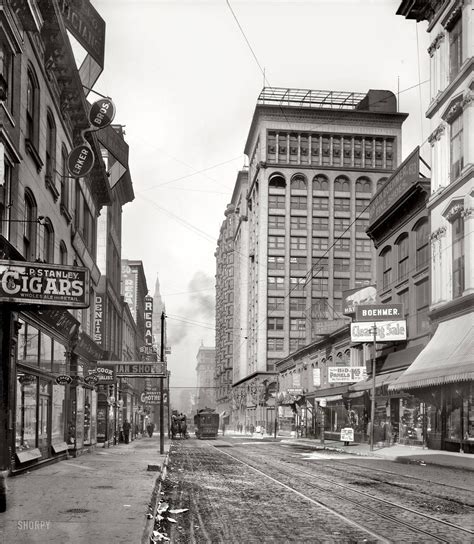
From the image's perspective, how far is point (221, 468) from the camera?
24.2m

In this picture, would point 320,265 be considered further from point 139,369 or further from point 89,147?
point 89,147

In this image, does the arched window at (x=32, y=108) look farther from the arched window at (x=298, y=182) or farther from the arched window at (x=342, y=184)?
the arched window at (x=342, y=184)

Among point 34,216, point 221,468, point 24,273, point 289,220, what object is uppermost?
point 289,220

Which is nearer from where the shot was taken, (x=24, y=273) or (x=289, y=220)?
(x=24, y=273)

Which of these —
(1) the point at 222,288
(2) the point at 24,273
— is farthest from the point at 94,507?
(1) the point at 222,288

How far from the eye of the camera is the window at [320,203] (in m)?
103

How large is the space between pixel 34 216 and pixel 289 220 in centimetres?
8173

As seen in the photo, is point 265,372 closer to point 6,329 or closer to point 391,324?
point 391,324

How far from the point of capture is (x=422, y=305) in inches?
1507

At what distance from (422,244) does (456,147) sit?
6.45m

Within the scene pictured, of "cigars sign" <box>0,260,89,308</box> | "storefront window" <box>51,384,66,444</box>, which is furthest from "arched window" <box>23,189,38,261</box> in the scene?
"storefront window" <box>51,384,66,444</box>

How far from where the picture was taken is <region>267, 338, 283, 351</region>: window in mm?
103125

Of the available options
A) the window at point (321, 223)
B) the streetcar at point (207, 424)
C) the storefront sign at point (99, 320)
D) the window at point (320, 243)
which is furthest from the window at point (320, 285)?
the storefront sign at point (99, 320)

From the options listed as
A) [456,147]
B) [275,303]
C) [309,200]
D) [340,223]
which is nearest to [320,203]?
[309,200]
